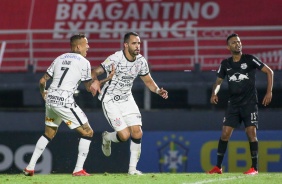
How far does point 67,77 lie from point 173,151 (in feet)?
15.8

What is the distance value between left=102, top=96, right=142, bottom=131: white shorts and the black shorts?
49.0 inches

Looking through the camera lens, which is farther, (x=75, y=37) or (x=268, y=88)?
(x=268, y=88)

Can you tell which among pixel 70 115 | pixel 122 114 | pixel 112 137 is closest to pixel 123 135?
pixel 122 114

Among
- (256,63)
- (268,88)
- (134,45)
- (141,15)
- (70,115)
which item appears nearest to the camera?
(70,115)

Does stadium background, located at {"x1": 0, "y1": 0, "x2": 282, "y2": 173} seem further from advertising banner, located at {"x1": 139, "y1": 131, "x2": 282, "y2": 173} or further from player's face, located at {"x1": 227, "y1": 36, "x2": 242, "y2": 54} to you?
player's face, located at {"x1": 227, "y1": 36, "x2": 242, "y2": 54}

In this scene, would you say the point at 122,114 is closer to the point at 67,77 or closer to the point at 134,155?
the point at 134,155

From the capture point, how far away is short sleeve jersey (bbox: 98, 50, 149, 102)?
13641mm

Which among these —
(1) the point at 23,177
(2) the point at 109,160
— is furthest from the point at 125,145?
(1) the point at 23,177

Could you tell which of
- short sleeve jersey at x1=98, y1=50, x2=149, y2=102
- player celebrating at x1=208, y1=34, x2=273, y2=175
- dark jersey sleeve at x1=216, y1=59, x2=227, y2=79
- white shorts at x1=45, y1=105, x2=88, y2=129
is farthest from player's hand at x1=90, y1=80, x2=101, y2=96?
dark jersey sleeve at x1=216, y1=59, x2=227, y2=79

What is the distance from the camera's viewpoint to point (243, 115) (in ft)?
45.9

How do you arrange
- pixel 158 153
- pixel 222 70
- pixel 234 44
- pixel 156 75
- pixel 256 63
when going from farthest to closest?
1. pixel 156 75
2. pixel 158 153
3. pixel 222 70
4. pixel 256 63
5. pixel 234 44

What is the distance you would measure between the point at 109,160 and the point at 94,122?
89 cm

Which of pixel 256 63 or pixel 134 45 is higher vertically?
pixel 134 45

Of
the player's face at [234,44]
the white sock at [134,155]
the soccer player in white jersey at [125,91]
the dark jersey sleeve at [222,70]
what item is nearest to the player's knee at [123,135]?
the soccer player in white jersey at [125,91]
